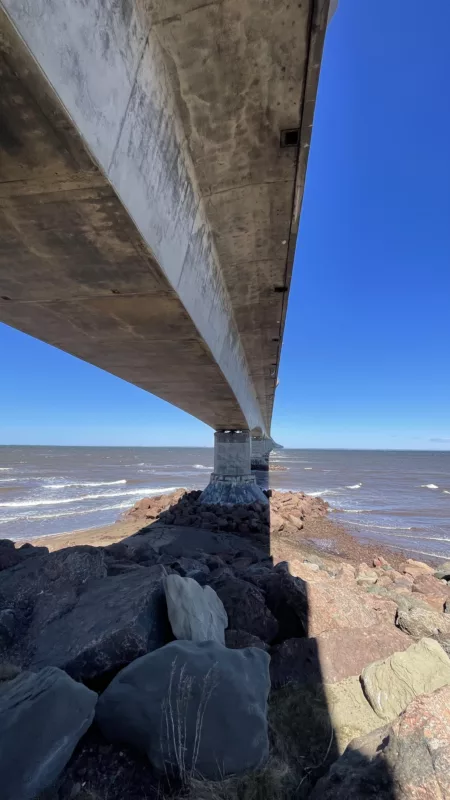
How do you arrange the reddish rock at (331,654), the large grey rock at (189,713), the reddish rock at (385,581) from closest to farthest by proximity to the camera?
the large grey rock at (189,713) → the reddish rock at (331,654) → the reddish rock at (385,581)

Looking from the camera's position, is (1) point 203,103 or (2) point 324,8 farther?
(1) point 203,103

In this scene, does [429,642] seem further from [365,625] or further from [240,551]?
[240,551]

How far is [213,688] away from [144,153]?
408cm

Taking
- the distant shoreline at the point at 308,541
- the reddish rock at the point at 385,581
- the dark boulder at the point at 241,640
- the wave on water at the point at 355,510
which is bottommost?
the distant shoreline at the point at 308,541

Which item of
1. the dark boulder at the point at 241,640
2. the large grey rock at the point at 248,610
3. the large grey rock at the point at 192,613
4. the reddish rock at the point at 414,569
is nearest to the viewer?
the large grey rock at the point at 192,613

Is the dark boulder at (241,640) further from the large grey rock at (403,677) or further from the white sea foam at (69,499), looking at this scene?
the white sea foam at (69,499)

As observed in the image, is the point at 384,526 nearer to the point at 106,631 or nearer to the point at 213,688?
the point at 106,631

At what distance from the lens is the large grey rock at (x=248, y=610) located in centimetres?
447

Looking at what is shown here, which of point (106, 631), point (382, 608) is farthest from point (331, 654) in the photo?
point (106, 631)

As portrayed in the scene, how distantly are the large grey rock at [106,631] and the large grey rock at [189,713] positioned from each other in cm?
37

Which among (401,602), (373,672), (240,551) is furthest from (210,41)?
(240,551)

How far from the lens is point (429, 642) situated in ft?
12.4

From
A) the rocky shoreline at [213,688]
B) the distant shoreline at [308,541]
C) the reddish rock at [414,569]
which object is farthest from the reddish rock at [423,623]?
the distant shoreline at [308,541]

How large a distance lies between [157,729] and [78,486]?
30.0 m
